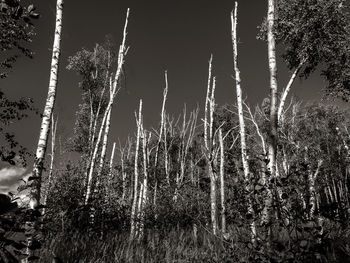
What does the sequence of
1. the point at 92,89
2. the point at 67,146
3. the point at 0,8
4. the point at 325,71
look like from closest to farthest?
the point at 0,8
the point at 325,71
the point at 92,89
the point at 67,146

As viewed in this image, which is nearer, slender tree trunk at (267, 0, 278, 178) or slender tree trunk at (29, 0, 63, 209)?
slender tree trunk at (29, 0, 63, 209)

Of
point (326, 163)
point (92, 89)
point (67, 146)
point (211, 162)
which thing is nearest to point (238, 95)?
point (211, 162)

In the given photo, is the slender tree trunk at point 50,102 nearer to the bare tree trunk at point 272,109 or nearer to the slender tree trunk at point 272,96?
the bare tree trunk at point 272,109

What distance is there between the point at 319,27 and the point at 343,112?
16835mm

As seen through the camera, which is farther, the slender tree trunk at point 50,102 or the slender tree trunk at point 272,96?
the slender tree trunk at point 272,96

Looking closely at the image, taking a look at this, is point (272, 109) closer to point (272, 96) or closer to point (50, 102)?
point (272, 96)

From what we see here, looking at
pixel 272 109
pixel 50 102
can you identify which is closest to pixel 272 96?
pixel 272 109

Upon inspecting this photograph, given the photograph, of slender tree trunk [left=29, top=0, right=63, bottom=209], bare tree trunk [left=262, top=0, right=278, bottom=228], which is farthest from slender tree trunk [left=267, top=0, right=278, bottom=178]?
slender tree trunk [left=29, top=0, right=63, bottom=209]

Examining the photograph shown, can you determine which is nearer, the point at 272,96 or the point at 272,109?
the point at 272,109

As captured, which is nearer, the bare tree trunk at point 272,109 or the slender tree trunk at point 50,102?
the slender tree trunk at point 50,102

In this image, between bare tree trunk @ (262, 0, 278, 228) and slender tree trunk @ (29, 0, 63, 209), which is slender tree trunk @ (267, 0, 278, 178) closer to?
bare tree trunk @ (262, 0, 278, 228)

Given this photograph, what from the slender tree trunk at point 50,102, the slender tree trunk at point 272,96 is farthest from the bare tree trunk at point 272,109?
the slender tree trunk at point 50,102

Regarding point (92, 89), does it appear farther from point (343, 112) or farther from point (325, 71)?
point (343, 112)

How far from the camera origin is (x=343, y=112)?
28.3m
